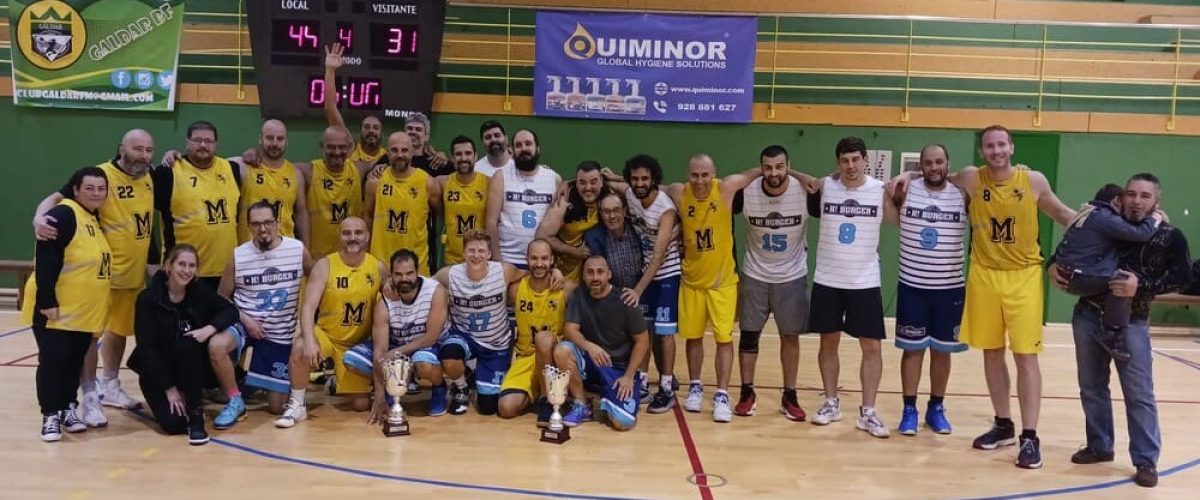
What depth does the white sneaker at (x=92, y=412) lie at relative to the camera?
5.31 meters

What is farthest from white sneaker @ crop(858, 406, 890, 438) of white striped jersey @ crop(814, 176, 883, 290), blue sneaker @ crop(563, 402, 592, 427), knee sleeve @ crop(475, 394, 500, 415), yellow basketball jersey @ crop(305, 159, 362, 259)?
yellow basketball jersey @ crop(305, 159, 362, 259)

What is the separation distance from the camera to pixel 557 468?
4727mm

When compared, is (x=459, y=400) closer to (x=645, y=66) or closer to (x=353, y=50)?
(x=353, y=50)

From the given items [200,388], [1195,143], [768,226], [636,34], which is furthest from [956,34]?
[200,388]

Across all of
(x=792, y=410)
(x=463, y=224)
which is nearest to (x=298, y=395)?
(x=463, y=224)

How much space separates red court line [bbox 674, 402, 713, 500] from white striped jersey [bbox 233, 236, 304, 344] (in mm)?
2634

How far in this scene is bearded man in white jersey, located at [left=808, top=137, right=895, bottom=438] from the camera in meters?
5.46

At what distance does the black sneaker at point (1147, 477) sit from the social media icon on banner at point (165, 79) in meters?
9.95

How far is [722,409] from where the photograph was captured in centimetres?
579

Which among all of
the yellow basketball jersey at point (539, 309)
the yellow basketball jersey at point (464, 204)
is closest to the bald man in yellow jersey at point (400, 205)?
the yellow basketball jersey at point (464, 204)

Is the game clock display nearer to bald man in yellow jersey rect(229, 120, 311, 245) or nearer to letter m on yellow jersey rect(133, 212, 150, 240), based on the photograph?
bald man in yellow jersey rect(229, 120, 311, 245)

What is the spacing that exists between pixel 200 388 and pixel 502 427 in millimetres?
1825

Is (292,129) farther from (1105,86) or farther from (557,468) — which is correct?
(1105,86)

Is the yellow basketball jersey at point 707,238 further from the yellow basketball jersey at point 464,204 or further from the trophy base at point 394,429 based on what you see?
the trophy base at point 394,429
